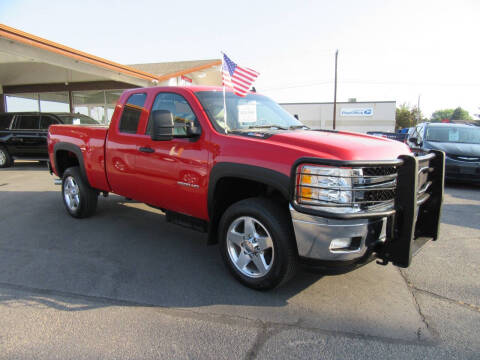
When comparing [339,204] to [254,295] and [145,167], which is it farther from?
[145,167]

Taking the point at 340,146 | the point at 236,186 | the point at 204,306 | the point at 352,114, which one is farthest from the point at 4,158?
the point at 352,114

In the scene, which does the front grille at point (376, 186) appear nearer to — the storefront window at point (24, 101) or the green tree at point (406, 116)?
the storefront window at point (24, 101)

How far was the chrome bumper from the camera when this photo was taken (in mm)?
2668

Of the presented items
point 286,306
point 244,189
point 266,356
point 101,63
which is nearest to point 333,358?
point 266,356

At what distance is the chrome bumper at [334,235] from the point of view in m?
2.67

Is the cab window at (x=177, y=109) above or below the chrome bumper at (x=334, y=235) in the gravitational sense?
above

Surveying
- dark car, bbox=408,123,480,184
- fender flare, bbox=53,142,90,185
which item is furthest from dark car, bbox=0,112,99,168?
dark car, bbox=408,123,480,184

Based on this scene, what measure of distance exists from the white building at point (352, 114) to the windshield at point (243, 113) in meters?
41.0

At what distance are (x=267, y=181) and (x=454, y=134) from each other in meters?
8.69

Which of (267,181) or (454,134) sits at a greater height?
(454,134)

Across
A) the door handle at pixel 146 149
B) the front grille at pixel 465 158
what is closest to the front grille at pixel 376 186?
the door handle at pixel 146 149

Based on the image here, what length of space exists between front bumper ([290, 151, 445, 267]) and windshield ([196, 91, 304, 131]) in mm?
1283

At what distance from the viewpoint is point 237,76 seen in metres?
4.00

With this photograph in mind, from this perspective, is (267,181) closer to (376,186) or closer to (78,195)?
(376,186)
